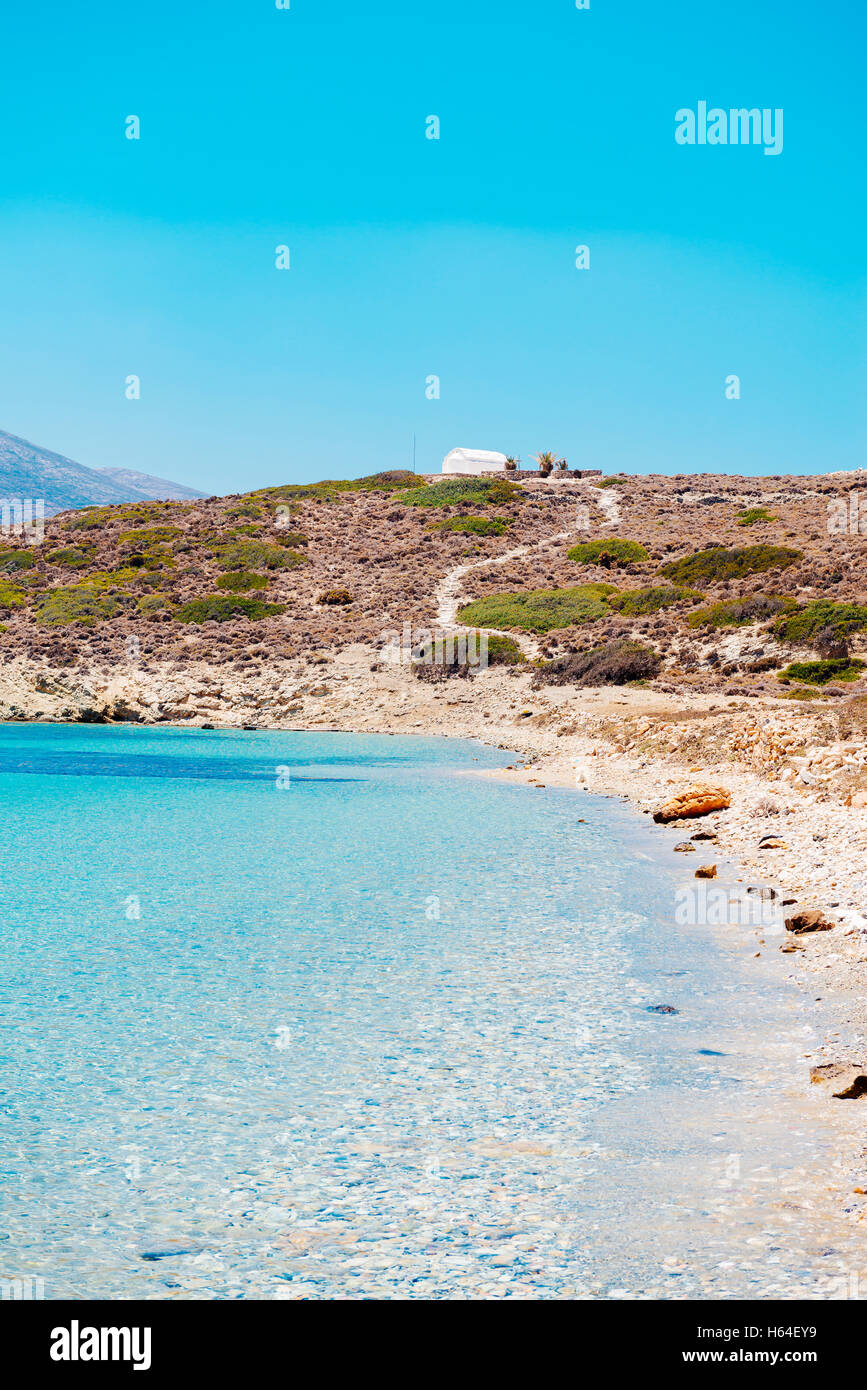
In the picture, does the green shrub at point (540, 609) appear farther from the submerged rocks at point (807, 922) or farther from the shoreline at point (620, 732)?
the submerged rocks at point (807, 922)

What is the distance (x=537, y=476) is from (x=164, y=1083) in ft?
308

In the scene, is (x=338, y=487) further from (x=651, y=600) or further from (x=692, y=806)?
(x=692, y=806)

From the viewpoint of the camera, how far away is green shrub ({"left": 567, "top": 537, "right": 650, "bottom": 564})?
63.5 metres

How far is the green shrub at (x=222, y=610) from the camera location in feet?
189

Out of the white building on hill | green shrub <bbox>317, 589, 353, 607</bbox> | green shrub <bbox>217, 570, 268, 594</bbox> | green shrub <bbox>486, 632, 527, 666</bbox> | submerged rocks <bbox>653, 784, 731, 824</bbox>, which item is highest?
the white building on hill

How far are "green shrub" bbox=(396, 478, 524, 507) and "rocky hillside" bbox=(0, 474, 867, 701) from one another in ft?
0.77

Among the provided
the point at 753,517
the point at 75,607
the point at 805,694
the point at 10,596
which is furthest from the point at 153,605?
the point at 753,517

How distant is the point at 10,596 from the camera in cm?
6097

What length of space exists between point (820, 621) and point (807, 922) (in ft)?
105

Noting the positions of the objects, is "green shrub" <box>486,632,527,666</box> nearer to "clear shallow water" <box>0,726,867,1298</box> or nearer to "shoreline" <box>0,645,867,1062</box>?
"shoreline" <box>0,645,867,1062</box>

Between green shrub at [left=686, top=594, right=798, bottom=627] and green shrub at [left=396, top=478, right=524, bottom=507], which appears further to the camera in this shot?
green shrub at [left=396, top=478, right=524, bottom=507]

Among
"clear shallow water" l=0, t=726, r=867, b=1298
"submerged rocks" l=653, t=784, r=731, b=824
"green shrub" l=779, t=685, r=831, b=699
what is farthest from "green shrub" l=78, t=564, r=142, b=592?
"clear shallow water" l=0, t=726, r=867, b=1298
